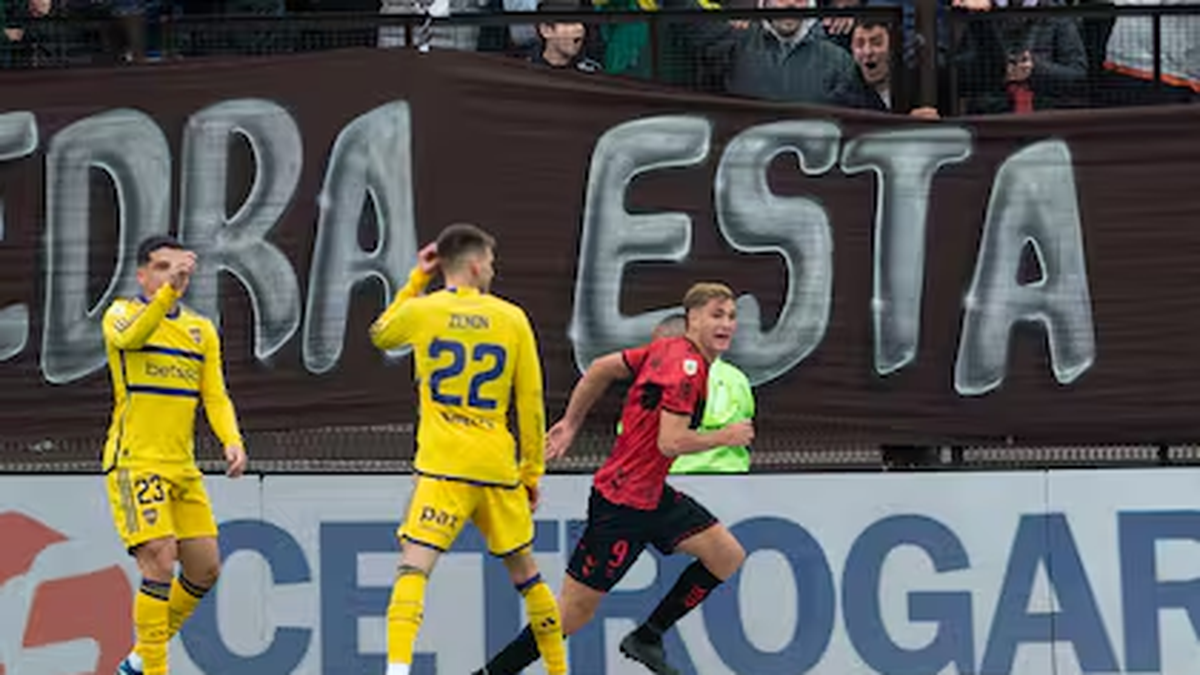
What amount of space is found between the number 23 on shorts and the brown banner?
1282 millimetres

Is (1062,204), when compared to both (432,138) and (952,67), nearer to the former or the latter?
(952,67)

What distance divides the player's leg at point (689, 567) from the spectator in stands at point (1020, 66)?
253 centimetres

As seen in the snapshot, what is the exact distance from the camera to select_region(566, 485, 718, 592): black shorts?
1284cm

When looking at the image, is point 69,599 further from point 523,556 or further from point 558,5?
point 558,5

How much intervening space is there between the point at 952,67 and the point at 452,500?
3482 millimetres

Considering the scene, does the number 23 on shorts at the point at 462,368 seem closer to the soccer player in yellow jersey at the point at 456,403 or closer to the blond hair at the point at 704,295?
the soccer player in yellow jersey at the point at 456,403

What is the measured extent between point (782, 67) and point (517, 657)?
3.21 meters

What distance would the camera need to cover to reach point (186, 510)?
1275 centimetres

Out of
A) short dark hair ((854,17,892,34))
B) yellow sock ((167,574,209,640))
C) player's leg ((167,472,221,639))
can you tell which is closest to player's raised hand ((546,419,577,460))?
player's leg ((167,472,221,639))

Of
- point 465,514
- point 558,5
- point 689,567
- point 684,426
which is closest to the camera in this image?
point 465,514

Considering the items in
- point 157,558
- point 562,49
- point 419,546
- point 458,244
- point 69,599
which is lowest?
point 69,599

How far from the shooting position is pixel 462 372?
40.0 feet

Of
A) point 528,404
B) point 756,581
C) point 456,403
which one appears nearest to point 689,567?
point 756,581

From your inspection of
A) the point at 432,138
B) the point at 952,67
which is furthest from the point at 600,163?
the point at 952,67
